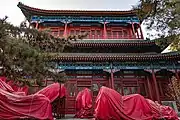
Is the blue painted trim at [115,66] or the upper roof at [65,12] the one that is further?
the upper roof at [65,12]

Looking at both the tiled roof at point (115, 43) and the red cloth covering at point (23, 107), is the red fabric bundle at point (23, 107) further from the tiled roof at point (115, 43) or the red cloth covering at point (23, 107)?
the tiled roof at point (115, 43)

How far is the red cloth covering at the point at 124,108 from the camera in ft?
22.4

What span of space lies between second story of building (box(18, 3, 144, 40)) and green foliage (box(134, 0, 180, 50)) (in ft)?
23.2

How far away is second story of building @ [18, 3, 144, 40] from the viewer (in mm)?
17422

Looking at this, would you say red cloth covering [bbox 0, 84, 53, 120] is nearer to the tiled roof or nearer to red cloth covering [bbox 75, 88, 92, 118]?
red cloth covering [bbox 75, 88, 92, 118]

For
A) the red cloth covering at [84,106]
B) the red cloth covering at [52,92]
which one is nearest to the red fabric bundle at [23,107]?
the red cloth covering at [52,92]

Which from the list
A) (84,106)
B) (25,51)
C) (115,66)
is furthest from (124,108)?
(115,66)

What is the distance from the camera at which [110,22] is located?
58.7 ft

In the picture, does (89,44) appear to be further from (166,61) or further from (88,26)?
(166,61)

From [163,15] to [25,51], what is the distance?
25.0 feet

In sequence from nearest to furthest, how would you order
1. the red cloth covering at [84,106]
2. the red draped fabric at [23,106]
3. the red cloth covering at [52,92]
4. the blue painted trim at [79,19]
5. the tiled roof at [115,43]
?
1. the red draped fabric at [23,106]
2. the red cloth covering at [52,92]
3. the red cloth covering at [84,106]
4. the tiled roof at [115,43]
5. the blue painted trim at [79,19]

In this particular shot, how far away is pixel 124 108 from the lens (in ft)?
23.0

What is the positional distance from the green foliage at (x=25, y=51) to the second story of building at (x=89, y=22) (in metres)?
11.1

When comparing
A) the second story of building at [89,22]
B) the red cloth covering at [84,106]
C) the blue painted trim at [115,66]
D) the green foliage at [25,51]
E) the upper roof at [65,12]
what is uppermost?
the upper roof at [65,12]
